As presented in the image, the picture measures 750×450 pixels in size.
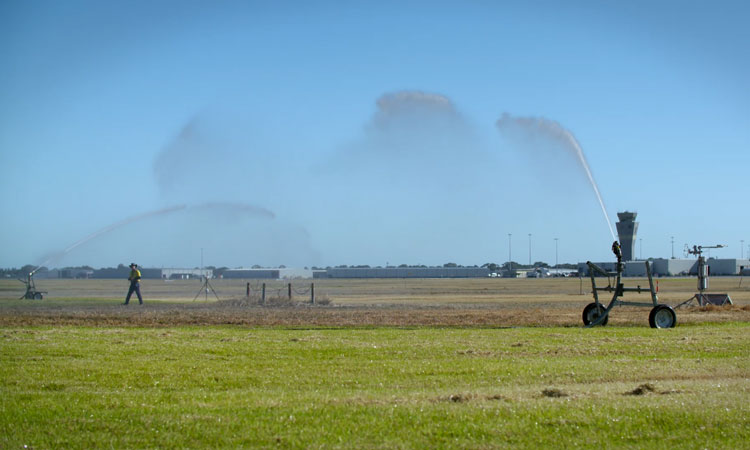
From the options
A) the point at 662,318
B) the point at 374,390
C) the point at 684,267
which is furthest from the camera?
the point at 684,267

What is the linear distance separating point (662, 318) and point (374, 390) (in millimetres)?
15688

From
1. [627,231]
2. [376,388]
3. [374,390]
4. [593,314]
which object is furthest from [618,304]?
[627,231]

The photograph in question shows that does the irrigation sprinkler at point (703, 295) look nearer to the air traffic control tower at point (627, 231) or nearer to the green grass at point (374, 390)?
the green grass at point (374, 390)

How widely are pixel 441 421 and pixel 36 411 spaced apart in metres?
6.47

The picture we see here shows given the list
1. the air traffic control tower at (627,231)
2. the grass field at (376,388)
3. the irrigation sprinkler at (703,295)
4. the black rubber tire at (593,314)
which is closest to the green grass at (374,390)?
the grass field at (376,388)

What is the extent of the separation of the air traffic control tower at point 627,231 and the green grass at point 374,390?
293ft

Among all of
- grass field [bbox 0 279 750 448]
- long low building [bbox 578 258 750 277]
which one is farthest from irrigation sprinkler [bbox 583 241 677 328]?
long low building [bbox 578 258 750 277]

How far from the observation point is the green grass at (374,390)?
10.1 meters

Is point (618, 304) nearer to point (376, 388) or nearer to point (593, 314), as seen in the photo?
point (593, 314)

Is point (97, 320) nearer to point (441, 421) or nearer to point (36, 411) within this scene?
point (36, 411)

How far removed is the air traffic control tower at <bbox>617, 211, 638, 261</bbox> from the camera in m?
108

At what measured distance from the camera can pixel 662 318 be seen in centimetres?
2552

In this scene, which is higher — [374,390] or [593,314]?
[593,314]

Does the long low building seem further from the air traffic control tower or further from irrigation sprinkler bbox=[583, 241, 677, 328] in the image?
irrigation sprinkler bbox=[583, 241, 677, 328]
